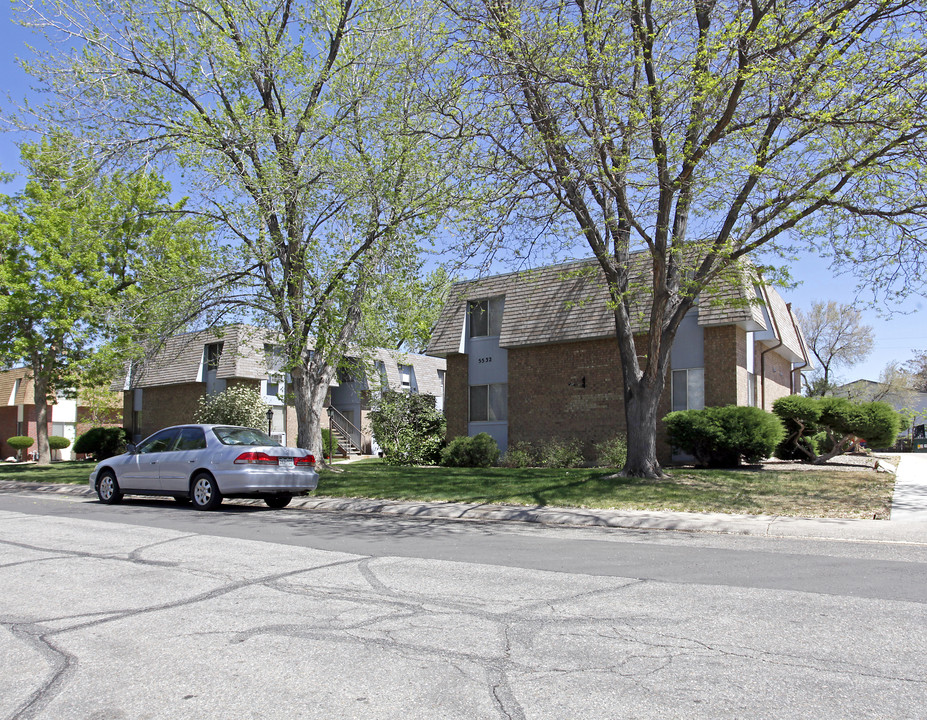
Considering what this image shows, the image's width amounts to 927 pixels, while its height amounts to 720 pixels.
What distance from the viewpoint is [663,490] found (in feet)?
45.4

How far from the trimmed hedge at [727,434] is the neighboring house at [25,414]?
37.2 m

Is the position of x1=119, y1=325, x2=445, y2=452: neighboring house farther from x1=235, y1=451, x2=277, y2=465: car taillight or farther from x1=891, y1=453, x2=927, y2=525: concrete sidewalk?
x1=891, y1=453, x2=927, y2=525: concrete sidewalk

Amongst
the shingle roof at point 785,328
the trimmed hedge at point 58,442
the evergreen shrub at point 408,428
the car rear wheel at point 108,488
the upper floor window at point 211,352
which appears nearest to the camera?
the car rear wheel at point 108,488

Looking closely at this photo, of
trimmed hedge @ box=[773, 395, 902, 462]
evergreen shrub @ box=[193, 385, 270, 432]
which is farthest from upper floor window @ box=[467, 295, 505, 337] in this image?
evergreen shrub @ box=[193, 385, 270, 432]

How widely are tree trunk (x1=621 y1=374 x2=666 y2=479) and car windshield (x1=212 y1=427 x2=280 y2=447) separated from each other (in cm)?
732

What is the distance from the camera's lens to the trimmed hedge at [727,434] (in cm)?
1847

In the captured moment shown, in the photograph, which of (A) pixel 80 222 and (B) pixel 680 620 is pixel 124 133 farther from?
(B) pixel 680 620

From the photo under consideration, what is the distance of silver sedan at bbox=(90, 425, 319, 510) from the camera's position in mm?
13219

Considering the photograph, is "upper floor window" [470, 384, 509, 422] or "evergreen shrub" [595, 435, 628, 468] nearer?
"evergreen shrub" [595, 435, 628, 468]

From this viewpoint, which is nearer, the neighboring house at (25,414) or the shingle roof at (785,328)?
the shingle roof at (785,328)

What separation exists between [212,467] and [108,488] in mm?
3525

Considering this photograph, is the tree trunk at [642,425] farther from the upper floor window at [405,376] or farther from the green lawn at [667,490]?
the upper floor window at [405,376]

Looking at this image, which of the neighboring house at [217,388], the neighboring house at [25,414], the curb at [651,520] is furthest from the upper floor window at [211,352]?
the curb at [651,520]


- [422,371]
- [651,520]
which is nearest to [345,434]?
[422,371]
